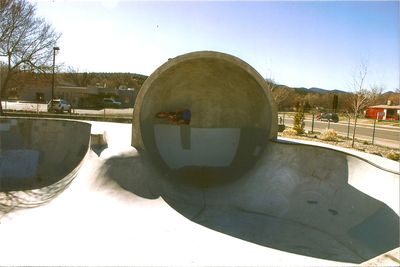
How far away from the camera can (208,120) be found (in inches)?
514

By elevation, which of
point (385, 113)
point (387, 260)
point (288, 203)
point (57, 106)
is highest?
point (385, 113)

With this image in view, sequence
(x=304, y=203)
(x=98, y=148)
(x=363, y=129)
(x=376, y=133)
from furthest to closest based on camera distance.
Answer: (x=363, y=129) < (x=376, y=133) < (x=98, y=148) < (x=304, y=203)

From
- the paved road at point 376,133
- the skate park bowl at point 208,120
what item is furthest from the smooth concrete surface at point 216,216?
the paved road at point 376,133

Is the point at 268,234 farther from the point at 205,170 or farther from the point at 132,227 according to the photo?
the point at 205,170

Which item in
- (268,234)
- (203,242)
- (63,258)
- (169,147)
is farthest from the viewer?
(169,147)

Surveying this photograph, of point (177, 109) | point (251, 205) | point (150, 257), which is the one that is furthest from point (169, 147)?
point (150, 257)

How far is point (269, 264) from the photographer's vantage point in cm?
570

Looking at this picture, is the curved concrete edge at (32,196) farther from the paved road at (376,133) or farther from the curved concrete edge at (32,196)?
the paved road at (376,133)

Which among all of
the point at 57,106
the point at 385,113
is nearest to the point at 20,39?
the point at 57,106

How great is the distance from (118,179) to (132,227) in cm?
225

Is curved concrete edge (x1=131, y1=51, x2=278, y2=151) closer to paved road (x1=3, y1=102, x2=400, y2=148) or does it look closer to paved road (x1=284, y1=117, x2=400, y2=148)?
paved road (x1=284, y1=117, x2=400, y2=148)

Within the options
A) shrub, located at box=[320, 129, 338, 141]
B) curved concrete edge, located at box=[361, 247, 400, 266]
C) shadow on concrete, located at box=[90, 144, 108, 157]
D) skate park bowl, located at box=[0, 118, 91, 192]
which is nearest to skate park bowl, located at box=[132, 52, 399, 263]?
shadow on concrete, located at box=[90, 144, 108, 157]

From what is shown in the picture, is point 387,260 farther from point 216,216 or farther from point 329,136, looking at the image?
point 329,136

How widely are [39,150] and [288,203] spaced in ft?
32.3
